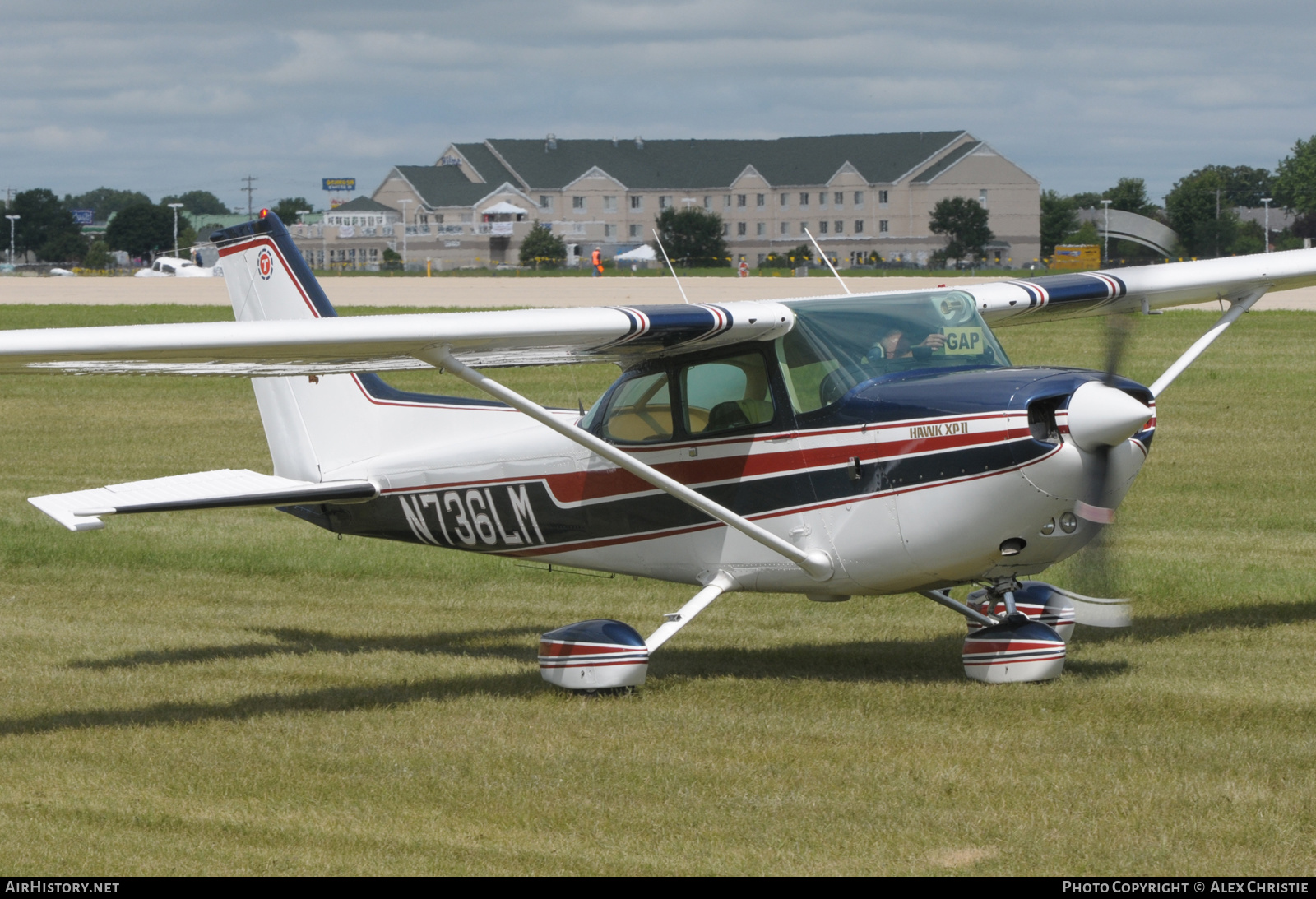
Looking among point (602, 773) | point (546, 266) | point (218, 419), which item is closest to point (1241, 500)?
point (602, 773)

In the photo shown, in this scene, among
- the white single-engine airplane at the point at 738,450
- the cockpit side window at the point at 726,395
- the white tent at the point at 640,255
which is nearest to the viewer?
the white single-engine airplane at the point at 738,450

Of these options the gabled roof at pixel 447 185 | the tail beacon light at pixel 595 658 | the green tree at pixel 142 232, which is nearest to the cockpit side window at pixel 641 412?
the tail beacon light at pixel 595 658

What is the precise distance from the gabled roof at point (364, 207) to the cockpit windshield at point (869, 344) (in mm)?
144322

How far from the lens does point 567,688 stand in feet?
29.9

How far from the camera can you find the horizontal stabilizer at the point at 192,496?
9.58 m

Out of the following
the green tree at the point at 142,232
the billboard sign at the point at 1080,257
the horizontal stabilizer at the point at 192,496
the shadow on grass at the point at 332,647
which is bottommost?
the shadow on grass at the point at 332,647

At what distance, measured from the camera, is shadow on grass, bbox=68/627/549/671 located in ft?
34.0

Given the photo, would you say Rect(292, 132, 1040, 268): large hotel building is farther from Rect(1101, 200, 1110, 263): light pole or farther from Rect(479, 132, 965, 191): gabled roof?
Rect(1101, 200, 1110, 263): light pole

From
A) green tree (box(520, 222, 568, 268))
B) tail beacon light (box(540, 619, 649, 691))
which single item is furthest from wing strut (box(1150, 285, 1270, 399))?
green tree (box(520, 222, 568, 268))

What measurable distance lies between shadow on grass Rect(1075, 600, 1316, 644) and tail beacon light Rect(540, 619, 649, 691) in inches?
129

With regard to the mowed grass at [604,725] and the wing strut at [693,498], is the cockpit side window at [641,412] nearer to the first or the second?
the wing strut at [693,498]

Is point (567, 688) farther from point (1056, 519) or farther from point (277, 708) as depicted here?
point (1056, 519)

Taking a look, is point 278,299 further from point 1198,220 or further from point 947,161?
point 947,161

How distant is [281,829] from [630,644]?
2.84 meters
